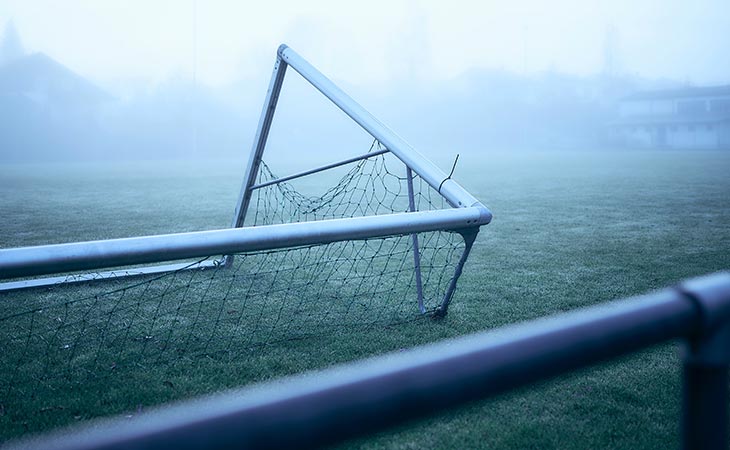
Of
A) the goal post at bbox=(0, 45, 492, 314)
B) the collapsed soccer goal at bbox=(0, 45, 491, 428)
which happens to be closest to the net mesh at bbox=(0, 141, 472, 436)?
the collapsed soccer goal at bbox=(0, 45, 491, 428)

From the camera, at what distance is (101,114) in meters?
56.2

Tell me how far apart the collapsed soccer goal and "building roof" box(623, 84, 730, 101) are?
63.6 metres

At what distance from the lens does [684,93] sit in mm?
61094

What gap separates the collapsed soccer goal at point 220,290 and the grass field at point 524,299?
31 centimetres

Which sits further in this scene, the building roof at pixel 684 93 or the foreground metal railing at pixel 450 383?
the building roof at pixel 684 93

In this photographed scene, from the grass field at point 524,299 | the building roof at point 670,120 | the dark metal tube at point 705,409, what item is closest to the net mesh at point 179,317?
the grass field at point 524,299

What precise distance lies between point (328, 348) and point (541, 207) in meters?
8.68

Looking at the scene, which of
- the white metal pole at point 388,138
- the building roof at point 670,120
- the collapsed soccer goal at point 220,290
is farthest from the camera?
the building roof at point 670,120

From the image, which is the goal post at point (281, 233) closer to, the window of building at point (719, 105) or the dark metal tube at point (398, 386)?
the dark metal tube at point (398, 386)

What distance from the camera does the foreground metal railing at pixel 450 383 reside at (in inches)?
19.4

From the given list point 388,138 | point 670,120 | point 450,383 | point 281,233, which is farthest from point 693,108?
point 450,383

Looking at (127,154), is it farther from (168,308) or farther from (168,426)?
(168,426)

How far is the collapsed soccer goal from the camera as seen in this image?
2.55 meters

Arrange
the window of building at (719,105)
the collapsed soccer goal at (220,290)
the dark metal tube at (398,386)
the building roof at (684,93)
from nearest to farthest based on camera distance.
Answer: the dark metal tube at (398,386)
the collapsed soccer goal at (220,290)
the window of building at (719,105)
the building roof at (684,93)
